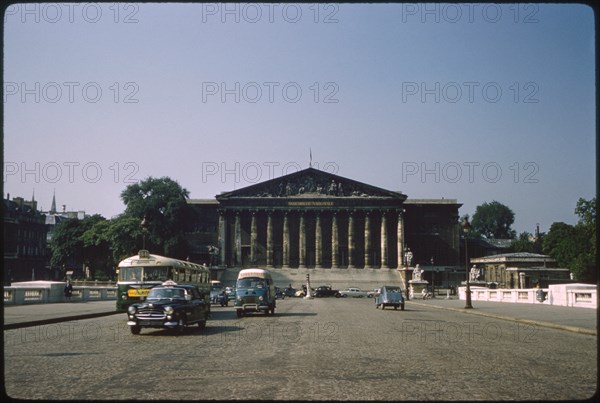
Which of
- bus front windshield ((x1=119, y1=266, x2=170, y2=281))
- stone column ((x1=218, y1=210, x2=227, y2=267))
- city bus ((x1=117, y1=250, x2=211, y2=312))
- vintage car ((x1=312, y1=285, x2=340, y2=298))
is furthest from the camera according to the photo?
stone column ((x1=218, y1=210, x2=227, y2=267))

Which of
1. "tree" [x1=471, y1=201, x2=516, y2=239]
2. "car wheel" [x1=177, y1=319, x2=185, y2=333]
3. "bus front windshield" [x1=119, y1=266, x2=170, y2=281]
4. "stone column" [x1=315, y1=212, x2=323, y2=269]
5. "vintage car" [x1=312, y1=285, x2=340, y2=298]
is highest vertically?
"tree" [x1=471, y1=201, x2=516, y2=239]

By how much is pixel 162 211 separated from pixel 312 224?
2724 cm

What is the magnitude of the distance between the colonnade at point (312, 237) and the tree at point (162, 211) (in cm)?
1319

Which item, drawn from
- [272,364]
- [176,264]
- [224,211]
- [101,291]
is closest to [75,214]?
[224,211]

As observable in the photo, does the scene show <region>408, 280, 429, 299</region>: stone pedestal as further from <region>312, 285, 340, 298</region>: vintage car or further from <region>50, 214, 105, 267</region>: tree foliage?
<region>50, 214, 105, 267</region>: tree foliage

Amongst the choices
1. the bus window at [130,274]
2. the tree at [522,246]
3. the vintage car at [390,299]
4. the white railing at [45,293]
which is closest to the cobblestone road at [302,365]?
the bus window at [130,274]

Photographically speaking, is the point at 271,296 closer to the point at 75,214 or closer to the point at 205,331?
the point at 205,331

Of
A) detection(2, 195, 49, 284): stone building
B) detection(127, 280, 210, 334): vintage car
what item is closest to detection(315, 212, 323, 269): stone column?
detection(2, 195, 49, 284): stone building

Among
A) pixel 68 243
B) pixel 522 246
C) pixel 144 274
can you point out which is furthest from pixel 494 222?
pixel 144 274

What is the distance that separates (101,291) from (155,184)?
Result: 49.6 metres

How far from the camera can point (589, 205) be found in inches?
3255

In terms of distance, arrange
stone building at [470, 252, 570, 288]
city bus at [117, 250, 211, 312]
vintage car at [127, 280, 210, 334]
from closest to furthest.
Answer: vintage car at [127, 280, 210, 334]
city bus at [117, 250, 211, 312]
stone building at [470, 252, 570, 288]

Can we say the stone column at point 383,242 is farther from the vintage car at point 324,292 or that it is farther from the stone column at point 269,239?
the vintage car at point 324,292

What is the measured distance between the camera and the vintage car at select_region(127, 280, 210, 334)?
20.5 metres
